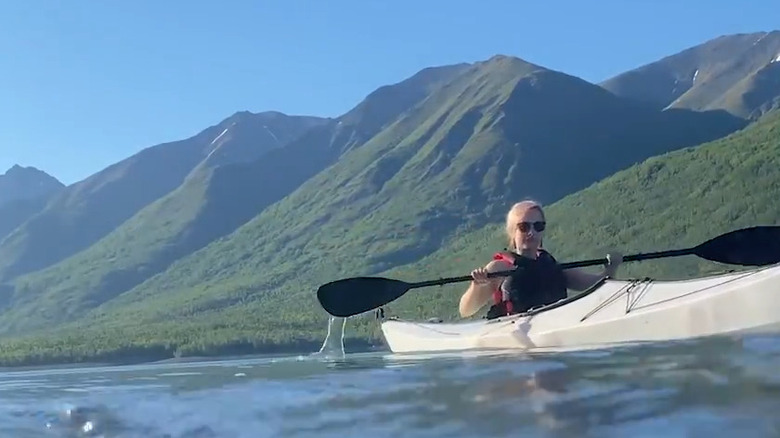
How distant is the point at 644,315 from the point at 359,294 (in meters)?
3.69

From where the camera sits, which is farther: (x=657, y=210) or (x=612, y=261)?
(x=657, y=210)

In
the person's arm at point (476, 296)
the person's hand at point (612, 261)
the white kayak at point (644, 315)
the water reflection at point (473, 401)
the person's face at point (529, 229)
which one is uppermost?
the person's face at point (529, 229)

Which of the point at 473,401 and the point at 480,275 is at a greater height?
the point at 480,275

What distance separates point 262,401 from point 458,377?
1327 mm

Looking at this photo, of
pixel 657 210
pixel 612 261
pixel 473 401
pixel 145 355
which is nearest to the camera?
pixel 473 401

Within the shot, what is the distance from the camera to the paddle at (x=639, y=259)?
418 inches

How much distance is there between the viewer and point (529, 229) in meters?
11.2

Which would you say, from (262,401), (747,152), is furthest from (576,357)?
(747,152)

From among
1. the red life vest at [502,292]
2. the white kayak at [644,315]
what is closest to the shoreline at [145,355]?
the red life vest at [502,292]

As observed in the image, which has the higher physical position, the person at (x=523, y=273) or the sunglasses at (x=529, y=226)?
the sunglasses at (x=529, y=226)

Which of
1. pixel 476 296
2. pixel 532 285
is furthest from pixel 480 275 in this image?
pixel 476 296

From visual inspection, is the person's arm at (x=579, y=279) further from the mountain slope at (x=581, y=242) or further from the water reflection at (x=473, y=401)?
the mountain slope at (x=581, y=242)

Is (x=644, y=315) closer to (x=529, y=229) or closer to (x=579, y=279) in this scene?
(x=529, y=229)

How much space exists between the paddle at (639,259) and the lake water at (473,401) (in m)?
2.88
